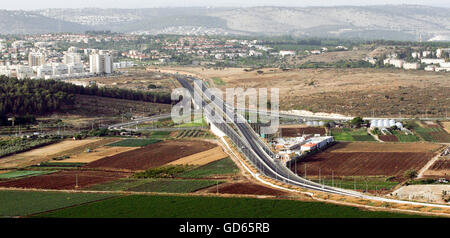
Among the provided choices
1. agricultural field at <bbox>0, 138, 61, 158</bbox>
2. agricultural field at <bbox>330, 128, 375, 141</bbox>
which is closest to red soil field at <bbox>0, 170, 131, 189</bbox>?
agricultural field at <bbox>0, 138, 61, 158</bbox>

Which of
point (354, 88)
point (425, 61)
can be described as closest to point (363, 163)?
point (354, 88)

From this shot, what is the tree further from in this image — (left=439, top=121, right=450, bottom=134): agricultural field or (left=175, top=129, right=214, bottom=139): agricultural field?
(left=175, top=129, right=214, bottom=139): agricultural field

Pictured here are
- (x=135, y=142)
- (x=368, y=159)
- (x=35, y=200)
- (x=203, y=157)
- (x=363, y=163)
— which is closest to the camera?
(x=35, y=200)

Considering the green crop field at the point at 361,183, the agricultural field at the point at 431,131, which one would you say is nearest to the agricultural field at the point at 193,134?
the agricultural field at the point at 431,131

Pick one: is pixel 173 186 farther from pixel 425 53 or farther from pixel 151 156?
pixel 425 53

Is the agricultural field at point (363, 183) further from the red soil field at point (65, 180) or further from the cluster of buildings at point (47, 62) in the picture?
the cluster of buildings at point (47, 62)
